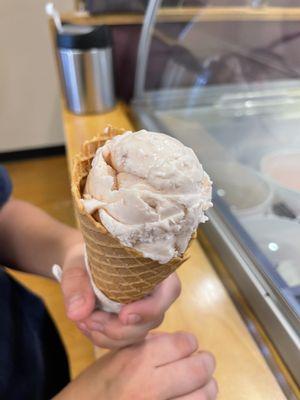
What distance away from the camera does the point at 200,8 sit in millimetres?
1514

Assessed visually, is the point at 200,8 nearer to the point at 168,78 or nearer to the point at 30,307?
the point at 168,78

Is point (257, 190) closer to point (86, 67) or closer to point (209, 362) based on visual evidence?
point (209, 362)

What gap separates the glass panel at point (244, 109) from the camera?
687 mm

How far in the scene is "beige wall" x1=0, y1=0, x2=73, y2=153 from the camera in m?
2.59

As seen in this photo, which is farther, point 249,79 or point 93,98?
point 93,98

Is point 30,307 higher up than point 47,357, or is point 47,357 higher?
point 30,307

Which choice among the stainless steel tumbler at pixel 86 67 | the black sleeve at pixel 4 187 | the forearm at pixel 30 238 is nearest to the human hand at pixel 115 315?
the forearm at pixel 30 238

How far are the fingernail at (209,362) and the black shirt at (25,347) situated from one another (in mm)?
387

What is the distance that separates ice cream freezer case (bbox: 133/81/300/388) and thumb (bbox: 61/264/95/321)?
0.27m

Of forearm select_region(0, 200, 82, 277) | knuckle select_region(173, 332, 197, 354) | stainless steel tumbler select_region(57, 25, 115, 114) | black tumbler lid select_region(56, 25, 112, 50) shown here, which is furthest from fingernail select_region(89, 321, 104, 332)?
black tumbler lid select_region(56, 25, 112, 50)

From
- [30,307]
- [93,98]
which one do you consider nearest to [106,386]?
[30,307]

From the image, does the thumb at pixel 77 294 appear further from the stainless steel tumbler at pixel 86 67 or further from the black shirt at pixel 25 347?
the stainless steel tumbler at pixel 86 67

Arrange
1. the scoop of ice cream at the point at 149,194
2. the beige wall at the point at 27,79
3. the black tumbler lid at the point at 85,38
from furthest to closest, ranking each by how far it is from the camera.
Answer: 1. the beige wall at the point at 27,79
2. the black tumbler lid at the point at 85,38
3. the scoop of ice cream at the point at 149,194

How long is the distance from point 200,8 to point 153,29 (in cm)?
21
